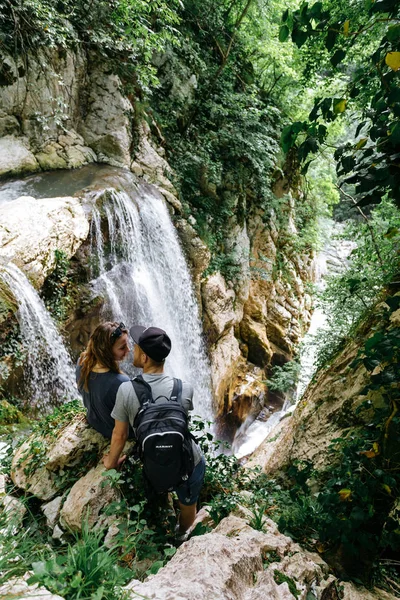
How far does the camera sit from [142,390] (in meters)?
2.27

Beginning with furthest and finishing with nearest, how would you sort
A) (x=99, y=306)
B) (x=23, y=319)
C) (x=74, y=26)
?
(x=74, y=26) → (x=99, y=306) → (x=23, y=319)

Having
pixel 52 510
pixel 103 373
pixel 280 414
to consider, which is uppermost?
pixel 103 373

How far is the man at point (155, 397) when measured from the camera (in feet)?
7.54

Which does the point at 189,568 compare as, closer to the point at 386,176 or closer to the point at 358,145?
the point at 386,176

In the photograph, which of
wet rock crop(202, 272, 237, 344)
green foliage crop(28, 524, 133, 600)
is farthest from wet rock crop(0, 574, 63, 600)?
wet rock crop(202, 272, 237, 344)

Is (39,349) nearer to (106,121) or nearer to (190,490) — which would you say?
(190,490)

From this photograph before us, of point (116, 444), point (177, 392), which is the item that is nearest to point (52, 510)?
point (116, 444)

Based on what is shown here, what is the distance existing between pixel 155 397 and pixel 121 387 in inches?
9.5

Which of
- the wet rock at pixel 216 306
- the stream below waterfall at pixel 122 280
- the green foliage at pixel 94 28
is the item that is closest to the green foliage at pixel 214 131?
the wet rock at pixel 216 306

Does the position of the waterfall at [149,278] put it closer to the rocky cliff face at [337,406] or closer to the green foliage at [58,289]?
the green foliage at [58,289]

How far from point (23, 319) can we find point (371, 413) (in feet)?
14.0

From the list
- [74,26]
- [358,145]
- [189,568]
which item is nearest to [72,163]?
[74,26]

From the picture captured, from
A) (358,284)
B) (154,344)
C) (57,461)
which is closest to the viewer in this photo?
(154,344)

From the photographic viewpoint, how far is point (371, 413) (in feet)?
9.41
